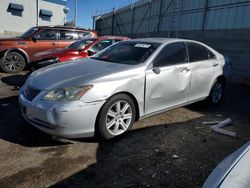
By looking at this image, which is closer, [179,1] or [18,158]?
[18,158]

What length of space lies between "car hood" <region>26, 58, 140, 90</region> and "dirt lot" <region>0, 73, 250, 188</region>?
2.67 feet

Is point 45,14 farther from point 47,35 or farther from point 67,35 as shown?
Answer: point 47,35

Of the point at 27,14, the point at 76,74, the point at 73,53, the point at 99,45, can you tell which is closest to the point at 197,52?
the point at 76,74

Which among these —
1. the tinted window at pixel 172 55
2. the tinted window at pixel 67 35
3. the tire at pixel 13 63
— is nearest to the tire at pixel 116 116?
the tinted window at pixel 172 55

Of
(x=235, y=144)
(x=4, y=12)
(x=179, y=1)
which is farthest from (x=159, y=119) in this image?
(x=4, y=12)

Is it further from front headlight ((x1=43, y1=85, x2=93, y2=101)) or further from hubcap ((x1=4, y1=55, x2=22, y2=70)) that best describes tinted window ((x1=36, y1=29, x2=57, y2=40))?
front headlight ((x1=43, y1=85, x2=93, y2=101))

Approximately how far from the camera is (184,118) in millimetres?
4887

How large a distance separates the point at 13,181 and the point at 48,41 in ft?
24.3

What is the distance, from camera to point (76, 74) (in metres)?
3.67

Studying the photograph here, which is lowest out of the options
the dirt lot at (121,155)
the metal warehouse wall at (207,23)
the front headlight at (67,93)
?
A: the dirt lot at (121,155)

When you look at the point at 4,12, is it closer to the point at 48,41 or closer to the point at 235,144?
the point at 48,41

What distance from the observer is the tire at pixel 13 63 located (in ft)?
27.9

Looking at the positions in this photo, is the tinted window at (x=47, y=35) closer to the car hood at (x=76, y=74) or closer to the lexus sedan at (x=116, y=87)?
the lexus sedan at (x=116, y=87)

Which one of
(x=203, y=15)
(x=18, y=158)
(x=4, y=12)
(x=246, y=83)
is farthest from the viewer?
(x=4, y=12)
